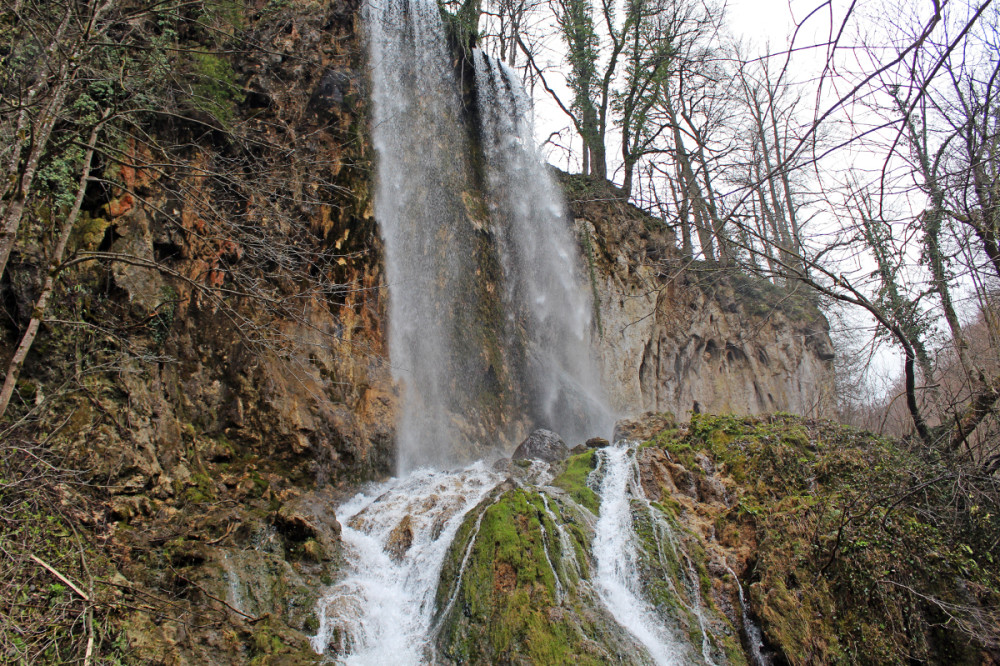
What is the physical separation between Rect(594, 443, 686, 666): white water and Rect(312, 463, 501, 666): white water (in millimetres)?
1595

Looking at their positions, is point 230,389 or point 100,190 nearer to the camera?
point 100,190

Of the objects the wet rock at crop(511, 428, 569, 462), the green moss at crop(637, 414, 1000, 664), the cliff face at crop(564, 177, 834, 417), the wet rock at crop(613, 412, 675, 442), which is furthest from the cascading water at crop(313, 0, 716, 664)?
the green moss at crop(637, 414, 1000, 664)

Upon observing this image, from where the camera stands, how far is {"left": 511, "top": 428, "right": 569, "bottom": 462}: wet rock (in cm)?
953

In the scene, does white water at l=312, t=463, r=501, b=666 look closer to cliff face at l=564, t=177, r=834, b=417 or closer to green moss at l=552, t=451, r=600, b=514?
green moss at l=552, t=451, r=600, b=514

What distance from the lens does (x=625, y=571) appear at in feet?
18.5

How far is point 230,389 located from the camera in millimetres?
7820

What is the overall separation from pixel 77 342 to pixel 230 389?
2.44 metres

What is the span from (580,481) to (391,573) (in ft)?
8.75

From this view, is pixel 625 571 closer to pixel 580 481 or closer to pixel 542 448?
pixel 580 481

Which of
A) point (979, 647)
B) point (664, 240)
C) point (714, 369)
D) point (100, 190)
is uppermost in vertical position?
point (664, 240)

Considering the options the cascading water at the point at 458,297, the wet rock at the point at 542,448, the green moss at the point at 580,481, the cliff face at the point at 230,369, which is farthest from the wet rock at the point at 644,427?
the cliff face at the point at 230,369

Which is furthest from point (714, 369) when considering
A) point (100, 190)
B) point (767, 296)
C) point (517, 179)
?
point (100, 190)

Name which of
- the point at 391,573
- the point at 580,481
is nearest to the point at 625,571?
the point at 580,481

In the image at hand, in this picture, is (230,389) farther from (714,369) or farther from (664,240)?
(714,369)
